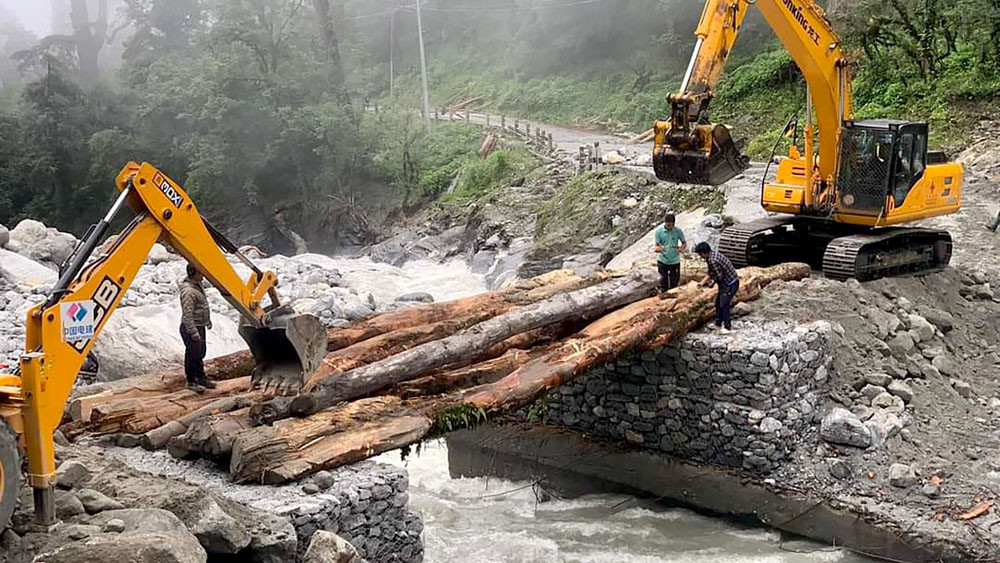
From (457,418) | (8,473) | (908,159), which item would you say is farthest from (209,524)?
(908,159)

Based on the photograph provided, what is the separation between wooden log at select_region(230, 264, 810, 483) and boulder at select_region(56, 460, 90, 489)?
1.23 meters

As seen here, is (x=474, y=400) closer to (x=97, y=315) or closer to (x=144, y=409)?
(x=144, y=409)

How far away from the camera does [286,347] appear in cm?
835

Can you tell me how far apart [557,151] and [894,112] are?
10.2m

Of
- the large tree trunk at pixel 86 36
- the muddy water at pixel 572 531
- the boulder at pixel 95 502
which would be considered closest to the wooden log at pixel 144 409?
the boulder at pixel 95 502

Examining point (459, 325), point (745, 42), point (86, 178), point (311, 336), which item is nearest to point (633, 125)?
point (745, 42)

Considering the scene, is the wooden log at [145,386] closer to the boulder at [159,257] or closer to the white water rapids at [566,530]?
the white water rapids at [566,530]

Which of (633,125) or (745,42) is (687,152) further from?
(745,42)

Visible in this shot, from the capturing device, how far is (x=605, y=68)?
41.5 metres

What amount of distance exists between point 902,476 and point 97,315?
8.18m

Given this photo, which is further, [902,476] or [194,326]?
[902,476]

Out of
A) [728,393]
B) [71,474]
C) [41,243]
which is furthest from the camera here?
[41,243]

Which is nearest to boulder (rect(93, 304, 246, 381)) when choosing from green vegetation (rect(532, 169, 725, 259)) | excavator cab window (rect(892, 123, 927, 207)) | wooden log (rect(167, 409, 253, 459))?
wooden log (rect(167, 409, 253, 459))

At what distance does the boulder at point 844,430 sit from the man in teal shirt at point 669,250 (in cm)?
248
